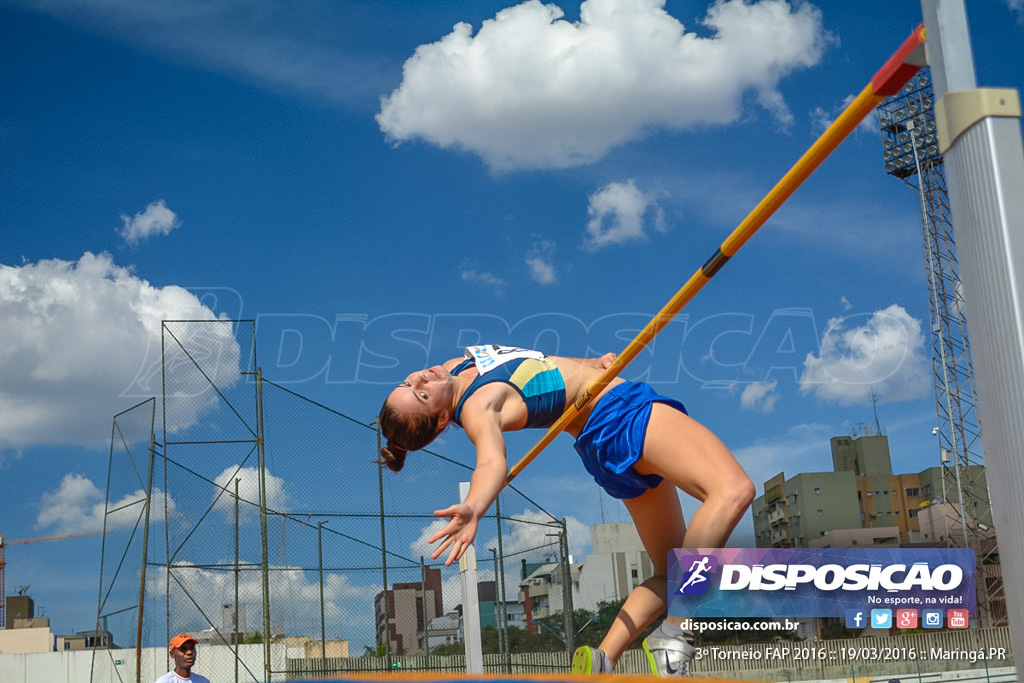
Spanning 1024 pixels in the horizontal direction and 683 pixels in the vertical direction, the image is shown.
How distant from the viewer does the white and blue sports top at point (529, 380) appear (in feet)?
8.45

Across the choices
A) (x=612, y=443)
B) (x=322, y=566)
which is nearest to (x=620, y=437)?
(x=612, y=443)

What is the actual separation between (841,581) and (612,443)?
4853mm

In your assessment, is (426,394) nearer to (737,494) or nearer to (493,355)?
(493,355)

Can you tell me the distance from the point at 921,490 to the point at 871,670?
15699mm

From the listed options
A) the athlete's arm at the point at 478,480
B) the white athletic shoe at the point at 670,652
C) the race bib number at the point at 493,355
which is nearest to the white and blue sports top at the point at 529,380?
the race bib number at the point at 493,355

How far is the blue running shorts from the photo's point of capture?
2.44 metres

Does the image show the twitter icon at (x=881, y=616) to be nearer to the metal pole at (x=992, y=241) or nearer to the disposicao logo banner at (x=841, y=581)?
the disposicao logo banner at (x=841, y=581)

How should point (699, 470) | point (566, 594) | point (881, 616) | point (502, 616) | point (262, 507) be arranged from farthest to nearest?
point (502, 616)
point (566, 594)
point (262, 507)
point (881, 616)
point (699, 470)

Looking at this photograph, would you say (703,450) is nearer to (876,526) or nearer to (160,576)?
(160,576)

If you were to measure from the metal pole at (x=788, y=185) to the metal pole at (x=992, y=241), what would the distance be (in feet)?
0.31

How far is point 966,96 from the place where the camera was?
1.38 metres

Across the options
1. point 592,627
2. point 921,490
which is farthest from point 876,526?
point 592,627

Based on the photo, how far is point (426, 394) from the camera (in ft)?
8.67

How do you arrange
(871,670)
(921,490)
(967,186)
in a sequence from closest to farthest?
(967,186) < (871,670) < (921,490)
